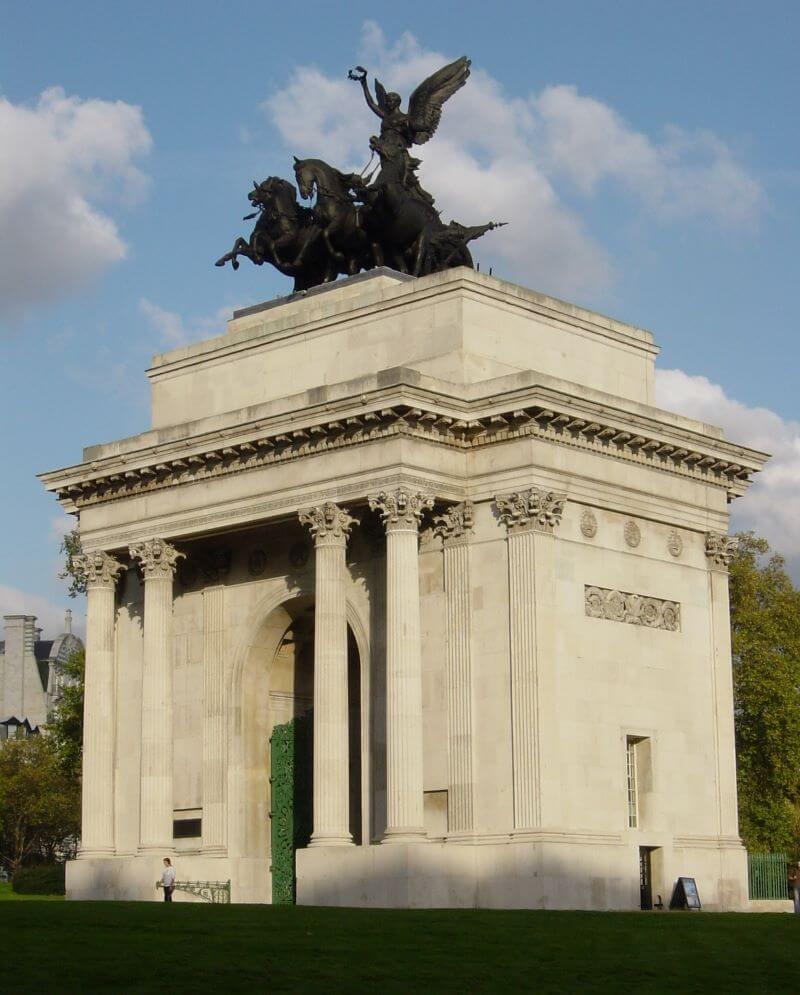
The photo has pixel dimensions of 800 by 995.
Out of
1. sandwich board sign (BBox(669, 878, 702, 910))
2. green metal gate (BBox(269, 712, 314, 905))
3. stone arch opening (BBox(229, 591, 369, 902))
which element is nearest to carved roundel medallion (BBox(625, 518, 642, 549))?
stone arch opening (BBox(229, 591, 369, 902))

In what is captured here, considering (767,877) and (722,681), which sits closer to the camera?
(722,681)

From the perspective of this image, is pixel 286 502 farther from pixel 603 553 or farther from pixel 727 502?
pixel 727 502

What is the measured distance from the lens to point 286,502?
160 feet

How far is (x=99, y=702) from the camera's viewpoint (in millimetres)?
53781

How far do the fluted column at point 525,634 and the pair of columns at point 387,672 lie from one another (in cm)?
211

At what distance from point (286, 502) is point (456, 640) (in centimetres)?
540

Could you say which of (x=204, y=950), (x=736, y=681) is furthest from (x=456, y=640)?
(x=736, y=681)

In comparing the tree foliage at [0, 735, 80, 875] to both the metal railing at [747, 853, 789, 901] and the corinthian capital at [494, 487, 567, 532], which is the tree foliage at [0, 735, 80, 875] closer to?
the metal railing at [747, 853, 789, 901]

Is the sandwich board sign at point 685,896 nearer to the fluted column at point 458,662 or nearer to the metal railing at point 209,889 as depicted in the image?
the fluted column at point 458,662

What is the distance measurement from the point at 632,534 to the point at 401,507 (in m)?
6.57

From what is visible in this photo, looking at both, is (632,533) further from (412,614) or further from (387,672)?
(387,672)

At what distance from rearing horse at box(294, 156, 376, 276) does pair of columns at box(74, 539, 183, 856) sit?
897cm

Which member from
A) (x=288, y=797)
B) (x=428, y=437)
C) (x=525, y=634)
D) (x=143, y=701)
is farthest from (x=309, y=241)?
(x=288, y=797)

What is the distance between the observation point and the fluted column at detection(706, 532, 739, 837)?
166 ft
